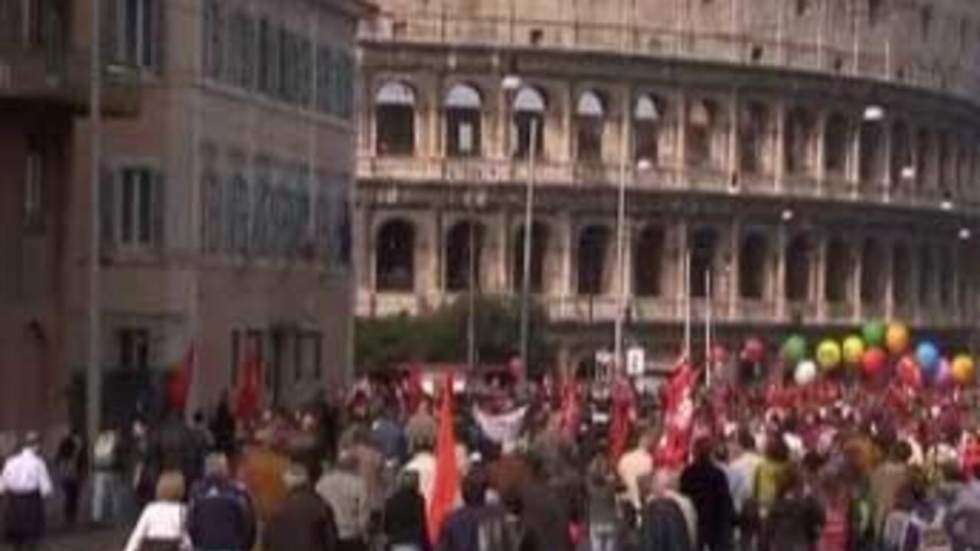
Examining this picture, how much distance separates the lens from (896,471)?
30891mm

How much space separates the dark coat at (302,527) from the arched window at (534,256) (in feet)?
304

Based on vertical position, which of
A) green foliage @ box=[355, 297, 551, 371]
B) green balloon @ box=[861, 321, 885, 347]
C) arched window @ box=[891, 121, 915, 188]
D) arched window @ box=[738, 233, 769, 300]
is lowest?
green foliage @ box=[355, 297, 551, 371]

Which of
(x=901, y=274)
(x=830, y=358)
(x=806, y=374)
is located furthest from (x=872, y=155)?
(x=806, y=374)

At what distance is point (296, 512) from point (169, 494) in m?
1.14

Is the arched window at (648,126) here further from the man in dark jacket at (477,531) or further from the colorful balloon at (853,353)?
the man in dark jacket at (477,531)

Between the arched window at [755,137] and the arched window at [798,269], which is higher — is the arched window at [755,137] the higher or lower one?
the higher one

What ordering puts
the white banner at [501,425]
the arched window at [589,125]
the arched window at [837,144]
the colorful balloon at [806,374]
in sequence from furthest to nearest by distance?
the arched window at [837,144] → the arched window at [589,125] → the colorful balloon at [806,374] → the white banner at [501,425]

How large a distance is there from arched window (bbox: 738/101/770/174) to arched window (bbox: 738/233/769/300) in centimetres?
243

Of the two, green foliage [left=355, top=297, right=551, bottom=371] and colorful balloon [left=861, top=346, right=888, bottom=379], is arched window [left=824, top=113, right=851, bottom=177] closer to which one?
green foliage [left=355, top=297, right=551, bottom=371]

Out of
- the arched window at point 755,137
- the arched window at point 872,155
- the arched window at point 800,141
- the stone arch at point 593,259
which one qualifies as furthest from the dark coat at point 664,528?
the arched window at point 872,155

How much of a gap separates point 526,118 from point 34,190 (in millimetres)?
65126

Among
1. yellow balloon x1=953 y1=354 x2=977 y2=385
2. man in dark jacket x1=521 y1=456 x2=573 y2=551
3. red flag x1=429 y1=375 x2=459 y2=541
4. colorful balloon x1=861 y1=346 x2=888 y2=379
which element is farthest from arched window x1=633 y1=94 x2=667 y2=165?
man in dark jacket x1=521 y1=456 x2=573 y2=551

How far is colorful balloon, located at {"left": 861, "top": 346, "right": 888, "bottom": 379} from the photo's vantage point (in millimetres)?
76000

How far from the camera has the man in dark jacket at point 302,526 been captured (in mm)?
23953
